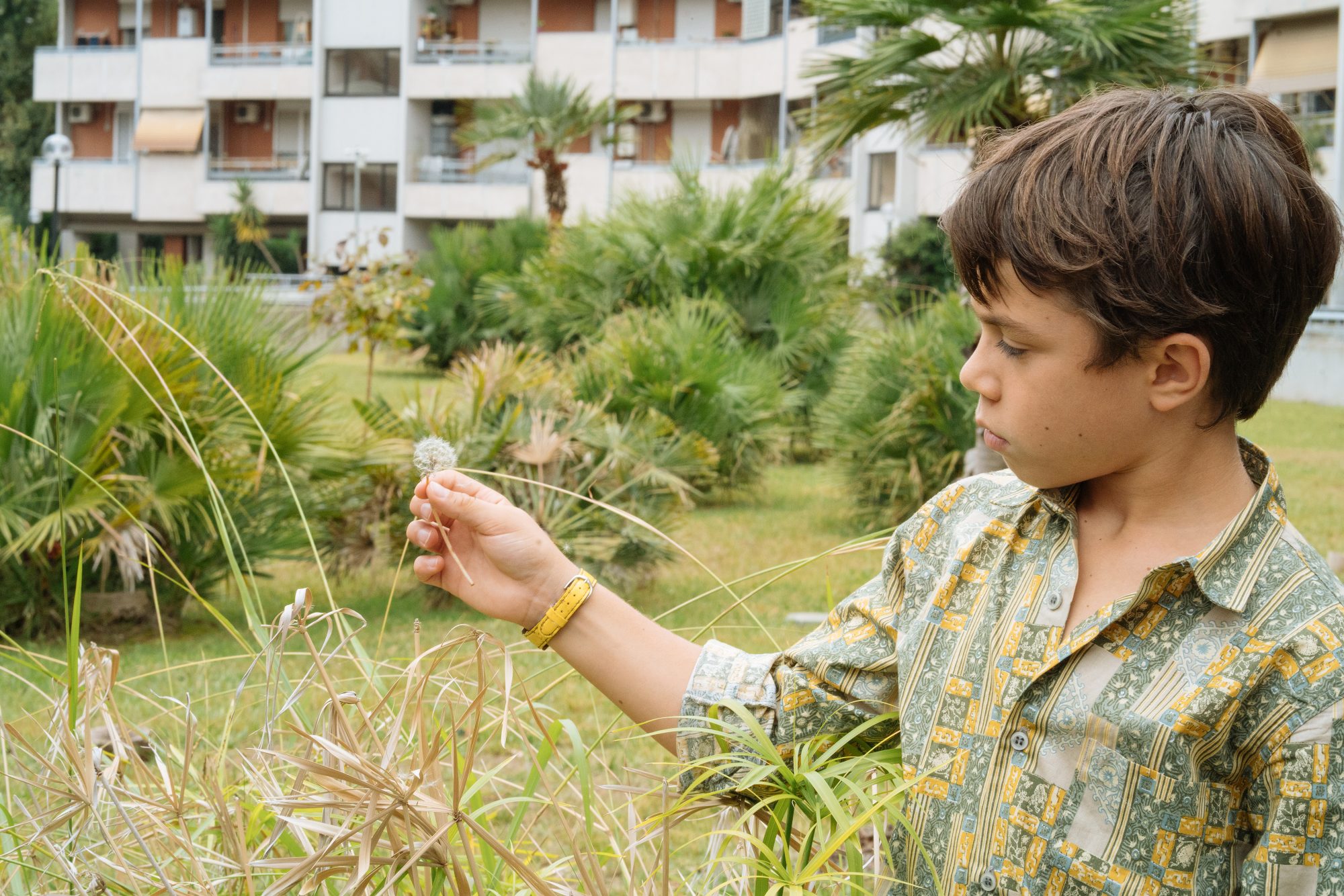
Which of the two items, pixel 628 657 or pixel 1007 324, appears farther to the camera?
pixel 628 657

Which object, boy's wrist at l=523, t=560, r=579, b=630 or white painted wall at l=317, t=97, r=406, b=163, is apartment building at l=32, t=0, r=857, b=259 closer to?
white painted wall at l=317, t=97, r=406, b=163

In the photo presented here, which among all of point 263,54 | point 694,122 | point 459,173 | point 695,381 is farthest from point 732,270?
point 263,54

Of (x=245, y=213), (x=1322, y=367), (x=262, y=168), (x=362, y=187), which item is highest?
(x=262, y=168)

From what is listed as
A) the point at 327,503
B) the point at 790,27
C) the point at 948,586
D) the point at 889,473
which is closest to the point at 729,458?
the point at 889,473

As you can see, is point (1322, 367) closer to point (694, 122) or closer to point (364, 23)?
point (694, 122)

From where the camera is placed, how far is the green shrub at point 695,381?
29.3 ft

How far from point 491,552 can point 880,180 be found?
29513mm

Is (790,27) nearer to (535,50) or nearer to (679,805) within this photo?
(535,50)

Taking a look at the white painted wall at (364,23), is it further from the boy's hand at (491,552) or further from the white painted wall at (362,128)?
the boy's hand at (491,552)

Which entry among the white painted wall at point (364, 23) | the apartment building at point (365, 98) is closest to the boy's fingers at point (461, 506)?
the apartment building at point (365, 98)

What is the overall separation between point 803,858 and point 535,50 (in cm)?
3592

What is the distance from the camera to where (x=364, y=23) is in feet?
119

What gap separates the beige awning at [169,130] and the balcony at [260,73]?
1114 millimetres

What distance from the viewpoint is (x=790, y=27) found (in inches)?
1266
